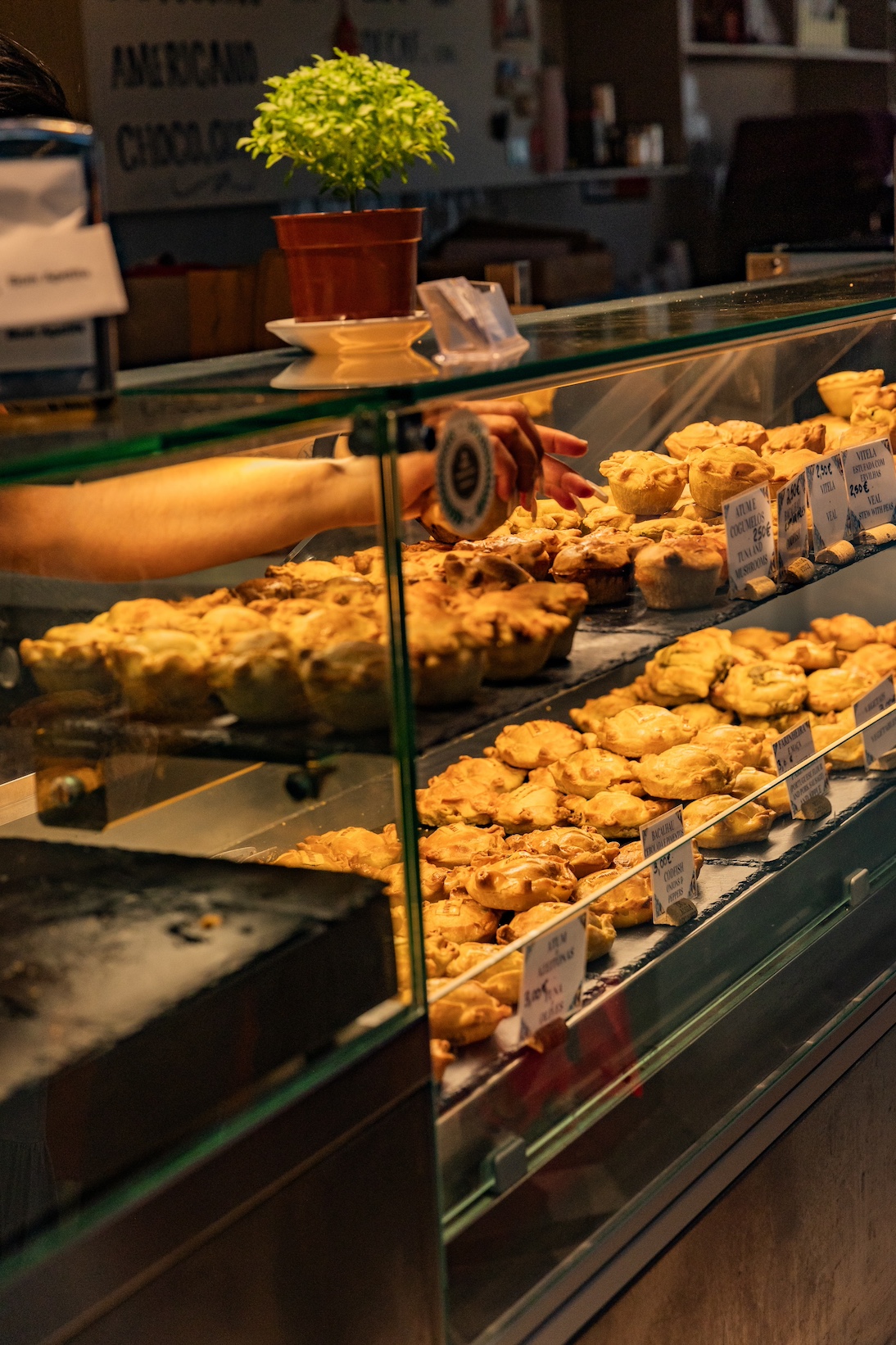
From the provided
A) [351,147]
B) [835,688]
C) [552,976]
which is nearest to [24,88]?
[351,147]

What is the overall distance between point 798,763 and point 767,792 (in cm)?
10

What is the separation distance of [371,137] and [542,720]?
1.03 meters

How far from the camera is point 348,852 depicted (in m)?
1.26

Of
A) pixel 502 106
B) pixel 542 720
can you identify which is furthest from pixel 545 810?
pixel 502 106

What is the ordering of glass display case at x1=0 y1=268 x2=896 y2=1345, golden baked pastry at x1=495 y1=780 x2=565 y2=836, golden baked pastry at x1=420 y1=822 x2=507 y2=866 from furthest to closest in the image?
golden baked pastry at x1=495 y1=780 x2=565 y2=836 → golden baked pastry at x1=420 y1=822 x2=507 y2=866 → glass display case at x1=0 y1=268 x2=896 y2=1345

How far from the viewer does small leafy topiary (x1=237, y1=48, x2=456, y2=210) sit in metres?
1.25

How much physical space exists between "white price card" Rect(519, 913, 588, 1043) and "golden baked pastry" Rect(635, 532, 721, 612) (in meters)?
0.36

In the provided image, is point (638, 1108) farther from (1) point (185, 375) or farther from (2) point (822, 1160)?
(1) point (185, 375)

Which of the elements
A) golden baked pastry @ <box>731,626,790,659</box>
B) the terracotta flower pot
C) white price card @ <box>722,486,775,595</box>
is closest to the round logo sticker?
the terracotta flower pot

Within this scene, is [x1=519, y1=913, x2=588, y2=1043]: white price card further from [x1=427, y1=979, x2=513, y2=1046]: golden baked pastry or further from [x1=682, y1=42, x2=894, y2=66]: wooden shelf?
[x1=682, y1=42, x2=894, y2=66]: wooden shelf

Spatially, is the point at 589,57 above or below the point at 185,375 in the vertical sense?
above

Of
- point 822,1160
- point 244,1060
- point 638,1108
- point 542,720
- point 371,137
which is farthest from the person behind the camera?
point 542,720

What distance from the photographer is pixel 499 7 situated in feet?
15.7

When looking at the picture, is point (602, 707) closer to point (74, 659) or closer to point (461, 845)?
point (461, 845)
